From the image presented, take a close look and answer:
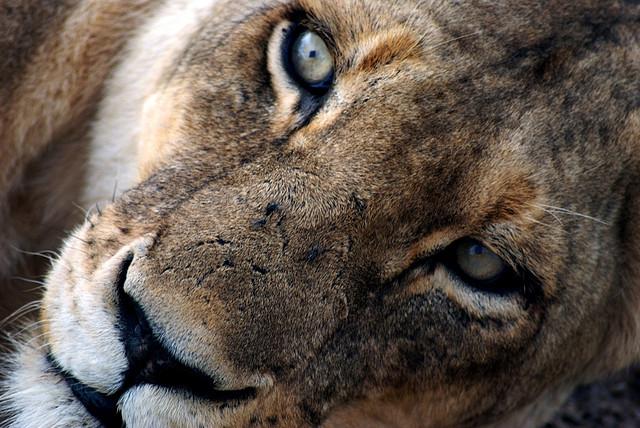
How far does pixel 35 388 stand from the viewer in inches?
87.7

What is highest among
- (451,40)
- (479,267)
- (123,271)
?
(451,40)

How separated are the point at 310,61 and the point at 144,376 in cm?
98

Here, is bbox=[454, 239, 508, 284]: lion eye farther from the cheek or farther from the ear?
the cheek

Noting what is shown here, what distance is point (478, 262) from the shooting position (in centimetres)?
239

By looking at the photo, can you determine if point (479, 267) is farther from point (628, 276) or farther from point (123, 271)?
point (123, 271)

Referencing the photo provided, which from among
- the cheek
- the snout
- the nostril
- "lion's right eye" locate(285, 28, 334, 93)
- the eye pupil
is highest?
"lion's right eye" locate(285, 28, 334, 93)

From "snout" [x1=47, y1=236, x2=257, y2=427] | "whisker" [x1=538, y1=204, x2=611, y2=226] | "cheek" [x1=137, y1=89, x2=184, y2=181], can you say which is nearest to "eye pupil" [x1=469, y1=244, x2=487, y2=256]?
"whisker" [x1=538, y1=204, x2=611, y2=226]

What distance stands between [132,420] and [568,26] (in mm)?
1481

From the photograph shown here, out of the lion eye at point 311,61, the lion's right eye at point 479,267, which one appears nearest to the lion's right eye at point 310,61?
the lion eye at point 311,61

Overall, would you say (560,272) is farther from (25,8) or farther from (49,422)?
(25,8)

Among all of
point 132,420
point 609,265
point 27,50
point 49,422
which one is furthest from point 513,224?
point 27,50

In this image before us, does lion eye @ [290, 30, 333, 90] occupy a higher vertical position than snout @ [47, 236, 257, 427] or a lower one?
higher

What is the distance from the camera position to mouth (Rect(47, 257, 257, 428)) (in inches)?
75.5

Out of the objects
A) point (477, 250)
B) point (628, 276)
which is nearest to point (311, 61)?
point (477, 250)
